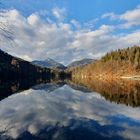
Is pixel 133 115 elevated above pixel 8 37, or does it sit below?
below

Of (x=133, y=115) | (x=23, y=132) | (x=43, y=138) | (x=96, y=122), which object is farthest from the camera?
(x=133, y=115)

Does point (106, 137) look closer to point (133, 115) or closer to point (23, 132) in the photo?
point (23, 132)

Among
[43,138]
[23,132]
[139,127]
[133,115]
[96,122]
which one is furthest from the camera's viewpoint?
[133,115]

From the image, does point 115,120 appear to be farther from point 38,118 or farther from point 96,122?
point 38,118

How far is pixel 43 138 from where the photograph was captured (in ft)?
85.4

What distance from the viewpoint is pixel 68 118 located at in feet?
121

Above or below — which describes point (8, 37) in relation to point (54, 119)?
above

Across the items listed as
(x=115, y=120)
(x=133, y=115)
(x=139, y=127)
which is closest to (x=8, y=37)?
(x=139, y=127)

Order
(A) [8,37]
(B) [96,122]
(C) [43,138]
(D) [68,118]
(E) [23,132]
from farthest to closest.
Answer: (D) [68,118], (B) [96,122], (E) [23,132], (C) [43,138], (A) [8,37]

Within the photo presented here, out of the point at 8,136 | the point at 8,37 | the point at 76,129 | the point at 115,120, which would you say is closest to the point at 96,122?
the point at 115,120

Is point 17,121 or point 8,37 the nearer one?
point 8,37

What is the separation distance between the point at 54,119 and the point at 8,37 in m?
18.6

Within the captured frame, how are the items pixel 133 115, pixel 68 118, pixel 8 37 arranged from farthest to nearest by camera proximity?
1. pixel 133 115
2. pixel 68 118
3. pixel 8 37

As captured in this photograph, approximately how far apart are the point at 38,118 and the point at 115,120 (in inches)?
336
